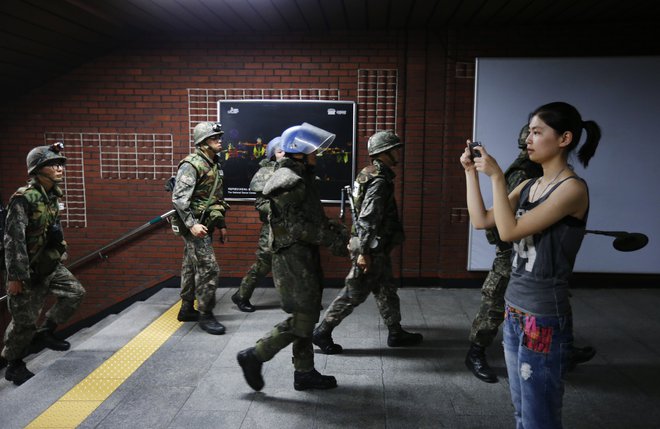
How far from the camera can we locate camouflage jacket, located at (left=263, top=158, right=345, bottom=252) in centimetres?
302

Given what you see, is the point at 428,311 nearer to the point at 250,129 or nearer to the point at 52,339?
the point at 250,129

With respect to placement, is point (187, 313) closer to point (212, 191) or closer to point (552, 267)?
point (212, 191)

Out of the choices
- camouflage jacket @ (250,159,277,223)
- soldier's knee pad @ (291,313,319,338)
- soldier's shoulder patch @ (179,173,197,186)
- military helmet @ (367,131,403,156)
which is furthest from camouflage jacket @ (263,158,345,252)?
camouflage jacket @ (250,159,277,223)

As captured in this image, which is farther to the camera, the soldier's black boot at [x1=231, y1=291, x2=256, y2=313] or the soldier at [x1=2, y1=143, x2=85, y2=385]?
the soldier's black boot at [x1=231, y1=291, x2=256, y2=313]

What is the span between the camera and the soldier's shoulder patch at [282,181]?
2963mm

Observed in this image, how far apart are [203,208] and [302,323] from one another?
2029 millimetres

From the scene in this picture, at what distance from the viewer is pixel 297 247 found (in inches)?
124

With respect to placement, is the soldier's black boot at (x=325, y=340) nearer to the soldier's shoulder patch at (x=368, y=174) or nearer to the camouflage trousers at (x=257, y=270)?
the soldier's shoulder patch at (x=368, y=174)

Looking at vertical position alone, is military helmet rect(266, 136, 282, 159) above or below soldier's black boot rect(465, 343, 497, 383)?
above

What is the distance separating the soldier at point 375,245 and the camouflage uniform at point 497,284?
2.60 ft

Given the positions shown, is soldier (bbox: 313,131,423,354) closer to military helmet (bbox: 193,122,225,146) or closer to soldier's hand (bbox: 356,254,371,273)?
soldier's hand (bbox: 356,254,371,273)

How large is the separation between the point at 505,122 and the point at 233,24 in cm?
352

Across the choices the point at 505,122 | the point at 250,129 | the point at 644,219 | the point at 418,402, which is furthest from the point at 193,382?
the point at 644,219

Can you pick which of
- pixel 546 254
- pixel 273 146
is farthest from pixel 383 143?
pixel 546 254
